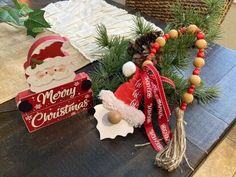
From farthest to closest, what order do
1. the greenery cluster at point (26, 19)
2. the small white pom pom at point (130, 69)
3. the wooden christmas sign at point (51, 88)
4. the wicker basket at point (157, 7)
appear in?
the wicker basket at point (157, 7), the greenery cluster at point (26, 19), the small white pom pom at point (130, 69), the wooden christmas sign at point (51, 88)

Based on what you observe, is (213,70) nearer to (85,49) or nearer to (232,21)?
(85,49)

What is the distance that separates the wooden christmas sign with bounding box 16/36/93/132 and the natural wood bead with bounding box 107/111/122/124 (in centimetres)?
8

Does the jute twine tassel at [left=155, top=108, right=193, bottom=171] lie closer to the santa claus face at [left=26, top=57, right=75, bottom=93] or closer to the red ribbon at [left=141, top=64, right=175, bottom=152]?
the red ribbon at [left=141, top=64, right=175, bottom=152]

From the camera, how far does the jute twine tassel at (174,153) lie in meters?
0.55

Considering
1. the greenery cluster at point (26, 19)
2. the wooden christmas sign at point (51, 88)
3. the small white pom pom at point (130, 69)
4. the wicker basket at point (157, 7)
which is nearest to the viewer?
the wooden christmas sign at point (51, 88)

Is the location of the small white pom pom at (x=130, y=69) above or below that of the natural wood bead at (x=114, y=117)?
above

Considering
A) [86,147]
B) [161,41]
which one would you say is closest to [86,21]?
Answer: [161,41]

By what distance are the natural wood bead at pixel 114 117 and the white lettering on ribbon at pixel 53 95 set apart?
0.10m

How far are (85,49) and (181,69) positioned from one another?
0.31 m

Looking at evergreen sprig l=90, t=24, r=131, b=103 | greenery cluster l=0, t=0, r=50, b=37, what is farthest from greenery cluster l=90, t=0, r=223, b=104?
greenery cluster l=0, t=0, r=50, b=37

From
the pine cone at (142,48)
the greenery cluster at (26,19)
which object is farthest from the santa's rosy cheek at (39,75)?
the greenery cluster at (26,19)

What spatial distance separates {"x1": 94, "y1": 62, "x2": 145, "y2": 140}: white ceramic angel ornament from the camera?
618 mm

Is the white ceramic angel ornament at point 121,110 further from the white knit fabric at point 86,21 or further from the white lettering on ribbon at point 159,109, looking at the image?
the white knit fabric at point 86,21

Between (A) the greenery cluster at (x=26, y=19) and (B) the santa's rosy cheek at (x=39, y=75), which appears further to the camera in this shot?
(A) the greenery cluster at (x=26, y=19)
